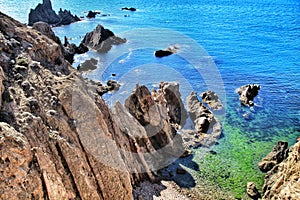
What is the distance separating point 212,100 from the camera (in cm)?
5928

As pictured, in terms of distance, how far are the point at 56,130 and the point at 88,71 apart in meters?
59.2

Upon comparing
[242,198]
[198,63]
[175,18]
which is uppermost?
[175,18]

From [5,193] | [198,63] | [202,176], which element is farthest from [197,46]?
[5,193]

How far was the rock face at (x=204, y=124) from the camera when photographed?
150 ft

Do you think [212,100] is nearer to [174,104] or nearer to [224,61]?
[174,104]

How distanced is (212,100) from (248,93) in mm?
8179

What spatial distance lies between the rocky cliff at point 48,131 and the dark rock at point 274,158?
20.0 m

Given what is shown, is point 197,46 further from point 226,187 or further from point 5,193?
point 5,193

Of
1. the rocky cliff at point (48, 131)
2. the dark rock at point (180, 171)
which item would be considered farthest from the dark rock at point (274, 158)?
the rocky cliff at point (48, 131)

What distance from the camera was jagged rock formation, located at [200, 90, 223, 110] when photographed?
187 ft

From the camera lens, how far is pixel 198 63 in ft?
271

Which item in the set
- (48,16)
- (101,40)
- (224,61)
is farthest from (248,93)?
(48,16)

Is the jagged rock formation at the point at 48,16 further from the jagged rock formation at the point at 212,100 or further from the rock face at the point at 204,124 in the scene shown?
the rock face at the point at 204,124

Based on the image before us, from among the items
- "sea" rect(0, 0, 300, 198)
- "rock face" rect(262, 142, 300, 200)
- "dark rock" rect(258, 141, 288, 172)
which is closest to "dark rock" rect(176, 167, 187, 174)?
"sea" rect(0, 0, 300, 198)
